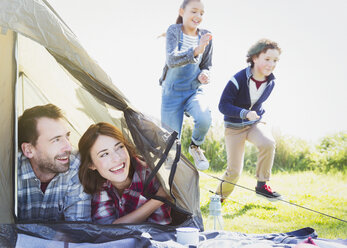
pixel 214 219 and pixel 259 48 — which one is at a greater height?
pixel 259 48

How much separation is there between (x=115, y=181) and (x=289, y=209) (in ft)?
7.72

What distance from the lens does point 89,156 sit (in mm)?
2211

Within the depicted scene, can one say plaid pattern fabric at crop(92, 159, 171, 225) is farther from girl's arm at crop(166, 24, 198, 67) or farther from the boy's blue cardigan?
the boy's blue cardigan

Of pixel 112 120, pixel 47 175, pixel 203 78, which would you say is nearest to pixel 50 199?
pixel 47 175

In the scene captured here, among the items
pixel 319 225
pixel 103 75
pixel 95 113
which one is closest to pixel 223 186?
pixel 319 225

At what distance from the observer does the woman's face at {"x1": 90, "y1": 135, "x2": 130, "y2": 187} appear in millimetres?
2139

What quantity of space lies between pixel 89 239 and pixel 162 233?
0.38 metres

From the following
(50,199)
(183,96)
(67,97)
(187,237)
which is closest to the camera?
(187,237)

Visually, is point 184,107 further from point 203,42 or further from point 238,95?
point 203,42

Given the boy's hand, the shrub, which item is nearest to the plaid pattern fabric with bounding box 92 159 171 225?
the boy's hand

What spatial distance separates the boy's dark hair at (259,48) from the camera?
3529 mm

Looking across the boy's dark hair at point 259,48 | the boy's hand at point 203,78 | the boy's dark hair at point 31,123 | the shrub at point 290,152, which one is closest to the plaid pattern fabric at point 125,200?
the boy's dark hair at point 31,123

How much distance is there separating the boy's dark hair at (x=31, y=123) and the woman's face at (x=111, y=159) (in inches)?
12.2

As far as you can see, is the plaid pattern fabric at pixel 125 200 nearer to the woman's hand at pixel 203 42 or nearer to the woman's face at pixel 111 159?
the woman's face at pixel 111 159
